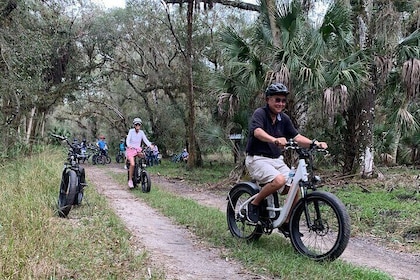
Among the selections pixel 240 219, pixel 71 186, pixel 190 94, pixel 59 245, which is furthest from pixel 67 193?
pixel 190 94

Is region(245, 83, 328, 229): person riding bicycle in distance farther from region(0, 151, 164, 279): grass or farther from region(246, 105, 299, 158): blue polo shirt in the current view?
region(0, 151, 164, 279): grass

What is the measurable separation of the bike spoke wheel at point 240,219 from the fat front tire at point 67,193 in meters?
2.35

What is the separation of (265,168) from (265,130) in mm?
444

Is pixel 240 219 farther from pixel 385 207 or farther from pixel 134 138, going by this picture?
pixel 134 138

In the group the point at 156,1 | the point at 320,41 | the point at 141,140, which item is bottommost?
the point at 141,140

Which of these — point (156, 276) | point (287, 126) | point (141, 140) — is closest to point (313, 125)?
point (141, 140)

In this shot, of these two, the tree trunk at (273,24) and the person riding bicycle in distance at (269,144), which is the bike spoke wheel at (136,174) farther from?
the person riding bicycle in distance at (269,144)

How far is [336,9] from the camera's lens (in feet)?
31.3

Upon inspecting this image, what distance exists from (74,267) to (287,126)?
282 cm

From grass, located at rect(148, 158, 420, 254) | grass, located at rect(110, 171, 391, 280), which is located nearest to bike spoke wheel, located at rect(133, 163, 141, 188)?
grass, located at rect(110, 171, 391, 280)

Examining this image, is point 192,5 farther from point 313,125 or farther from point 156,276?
point 156,276

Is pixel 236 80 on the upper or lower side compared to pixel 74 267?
upper

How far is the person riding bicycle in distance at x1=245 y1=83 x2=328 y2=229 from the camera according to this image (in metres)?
4.53

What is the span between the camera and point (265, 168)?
15.0ft
